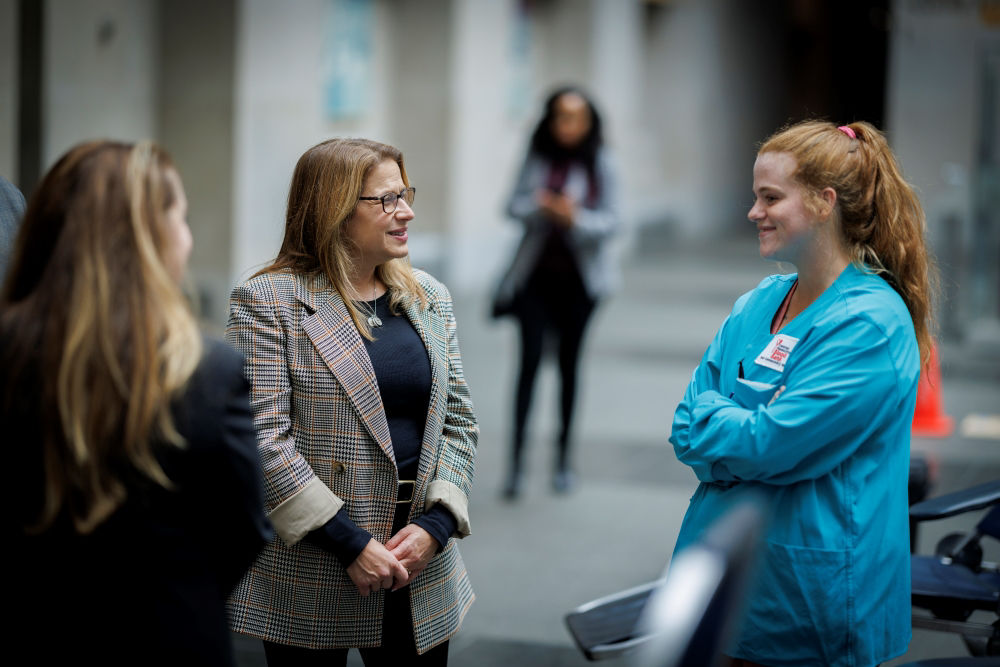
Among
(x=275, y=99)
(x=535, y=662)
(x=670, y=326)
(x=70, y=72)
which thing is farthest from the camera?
(x=670, y=326)

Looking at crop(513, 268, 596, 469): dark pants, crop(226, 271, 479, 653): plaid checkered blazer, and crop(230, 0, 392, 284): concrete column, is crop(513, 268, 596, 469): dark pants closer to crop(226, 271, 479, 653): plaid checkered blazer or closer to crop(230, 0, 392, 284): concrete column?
crop(226, 271, 479, 653): plaid checkered blazer

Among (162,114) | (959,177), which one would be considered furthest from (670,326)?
(162,114)

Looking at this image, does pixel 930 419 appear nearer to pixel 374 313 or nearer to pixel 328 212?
pixel 374 313

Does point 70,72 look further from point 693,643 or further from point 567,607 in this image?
point 693,643

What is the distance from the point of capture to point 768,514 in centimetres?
270

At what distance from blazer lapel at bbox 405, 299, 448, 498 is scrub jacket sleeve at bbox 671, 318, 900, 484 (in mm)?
677

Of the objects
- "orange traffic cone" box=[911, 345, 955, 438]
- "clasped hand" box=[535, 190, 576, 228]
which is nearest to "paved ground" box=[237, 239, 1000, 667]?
"orange traffic cone" box=[911, 345, 955, 438]

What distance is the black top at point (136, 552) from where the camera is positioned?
1.94 m

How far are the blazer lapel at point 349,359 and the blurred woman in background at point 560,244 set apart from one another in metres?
3.85

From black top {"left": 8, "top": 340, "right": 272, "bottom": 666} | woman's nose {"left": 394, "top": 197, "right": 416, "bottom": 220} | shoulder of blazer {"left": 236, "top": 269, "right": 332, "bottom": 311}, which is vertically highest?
woman's nose {"left": 394, "top": 197, "right": 416, "bottom": 220}

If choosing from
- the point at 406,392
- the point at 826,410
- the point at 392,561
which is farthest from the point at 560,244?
the point at 826,410

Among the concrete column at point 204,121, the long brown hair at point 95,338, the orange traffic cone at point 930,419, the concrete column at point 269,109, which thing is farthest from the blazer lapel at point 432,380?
the concrete column at point 269,109

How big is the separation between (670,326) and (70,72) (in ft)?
23.0

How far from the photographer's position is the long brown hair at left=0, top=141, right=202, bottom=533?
1887 millimetres
